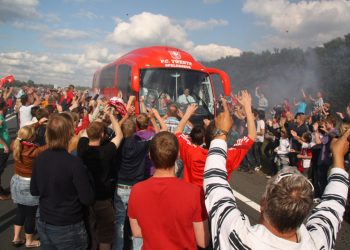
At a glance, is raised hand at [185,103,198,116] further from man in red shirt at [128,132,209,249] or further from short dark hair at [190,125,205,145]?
man in red shirt at [128,132,209,249]

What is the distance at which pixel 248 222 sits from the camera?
1531 millimetres

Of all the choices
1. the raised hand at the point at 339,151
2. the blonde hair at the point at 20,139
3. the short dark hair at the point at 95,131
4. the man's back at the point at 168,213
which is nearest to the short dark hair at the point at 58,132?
the short dark hair at the point at 95,131

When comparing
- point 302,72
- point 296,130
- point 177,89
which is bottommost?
point 296,130

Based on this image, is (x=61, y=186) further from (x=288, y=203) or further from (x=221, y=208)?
(x=288, y=203)

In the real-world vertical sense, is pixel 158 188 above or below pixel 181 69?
below

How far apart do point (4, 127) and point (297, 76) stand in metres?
22.8

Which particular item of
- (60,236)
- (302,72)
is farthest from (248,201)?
(302,72)

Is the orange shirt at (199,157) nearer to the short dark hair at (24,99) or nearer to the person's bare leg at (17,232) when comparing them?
the person's bare leg at (17,232)

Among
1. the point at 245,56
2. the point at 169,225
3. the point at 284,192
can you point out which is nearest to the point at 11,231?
the point at 169,225

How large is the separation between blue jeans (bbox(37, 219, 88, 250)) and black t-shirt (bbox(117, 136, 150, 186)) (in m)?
1.11

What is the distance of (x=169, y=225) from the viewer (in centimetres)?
226

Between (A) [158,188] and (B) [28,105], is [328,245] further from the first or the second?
(B) [28,105]

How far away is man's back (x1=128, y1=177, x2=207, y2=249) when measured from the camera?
2.26 meters

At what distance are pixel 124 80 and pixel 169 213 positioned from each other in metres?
9.12
